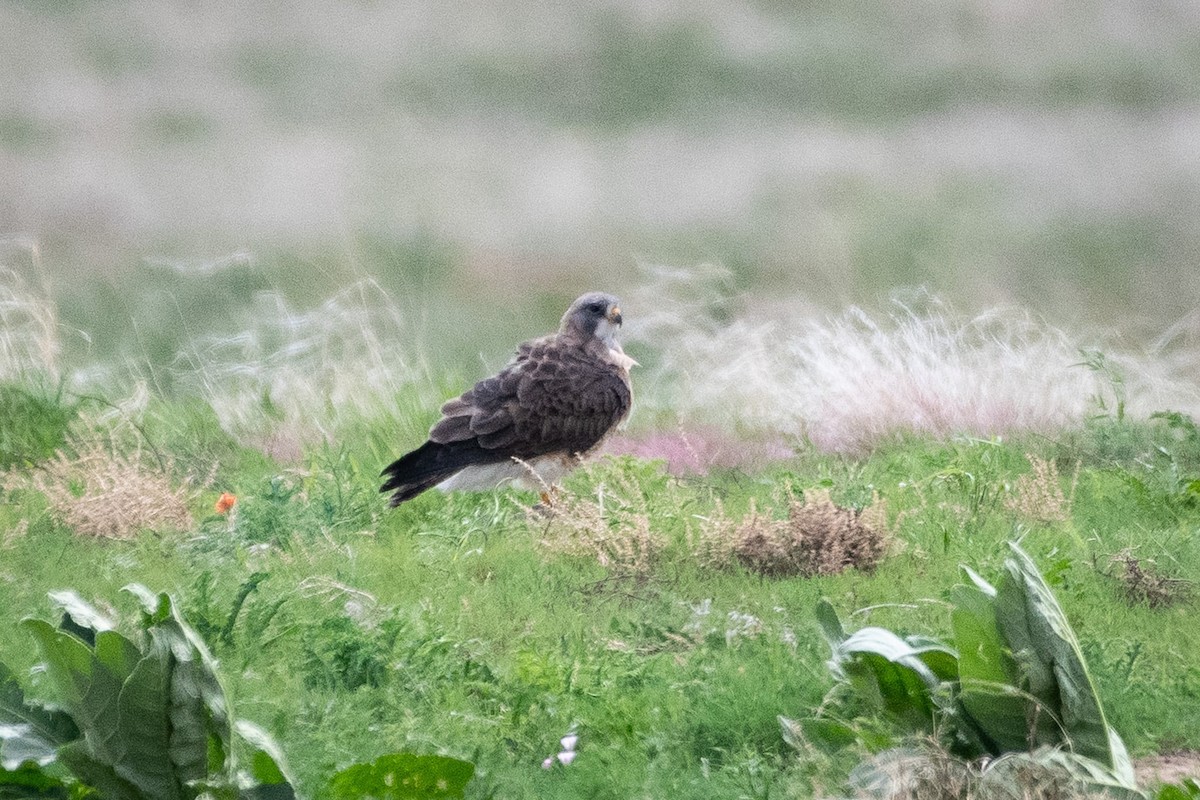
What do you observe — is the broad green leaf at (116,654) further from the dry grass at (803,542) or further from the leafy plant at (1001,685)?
the dry grass at (803,542)

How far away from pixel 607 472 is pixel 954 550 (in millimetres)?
1061

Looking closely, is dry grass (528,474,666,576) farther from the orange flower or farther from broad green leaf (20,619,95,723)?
broad green leaf (20,619,95,723)

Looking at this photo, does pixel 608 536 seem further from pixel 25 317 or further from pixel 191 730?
pixel 25 317

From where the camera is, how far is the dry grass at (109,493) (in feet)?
11.5

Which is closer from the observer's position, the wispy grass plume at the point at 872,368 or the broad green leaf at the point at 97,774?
the broad green leaf at the point at 97,774

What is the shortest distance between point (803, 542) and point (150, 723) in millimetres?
1777

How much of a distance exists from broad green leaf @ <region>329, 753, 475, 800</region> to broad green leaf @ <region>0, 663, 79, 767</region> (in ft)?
1.34

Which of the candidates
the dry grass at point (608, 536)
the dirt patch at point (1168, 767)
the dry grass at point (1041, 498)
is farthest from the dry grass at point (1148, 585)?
the dry grass at point (608, 536)

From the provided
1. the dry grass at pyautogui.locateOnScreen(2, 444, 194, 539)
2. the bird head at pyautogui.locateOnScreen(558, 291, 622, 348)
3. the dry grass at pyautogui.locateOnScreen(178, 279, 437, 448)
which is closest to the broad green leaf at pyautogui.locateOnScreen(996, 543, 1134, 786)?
the dry grass at pyautogui.locateOnScreen(2, 444, 194, 539)

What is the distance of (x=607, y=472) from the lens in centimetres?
396

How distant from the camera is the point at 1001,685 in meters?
1.96

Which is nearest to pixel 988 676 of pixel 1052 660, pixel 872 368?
pixel 1052 660

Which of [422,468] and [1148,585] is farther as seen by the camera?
[422,468]

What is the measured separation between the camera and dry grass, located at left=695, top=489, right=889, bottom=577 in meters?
3.25
